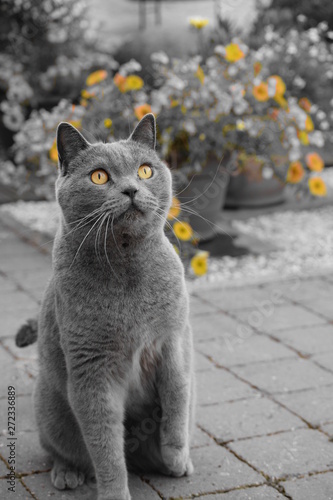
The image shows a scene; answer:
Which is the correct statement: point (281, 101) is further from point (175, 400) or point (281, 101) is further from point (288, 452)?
point (175, 400)

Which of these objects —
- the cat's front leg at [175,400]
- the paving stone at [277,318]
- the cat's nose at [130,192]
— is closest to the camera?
the cat's nose at [130,192]

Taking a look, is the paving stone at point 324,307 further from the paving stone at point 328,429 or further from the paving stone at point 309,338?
the paving stone at point 328,429

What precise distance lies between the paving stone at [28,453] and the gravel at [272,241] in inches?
65.6

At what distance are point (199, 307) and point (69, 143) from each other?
2.11 meters

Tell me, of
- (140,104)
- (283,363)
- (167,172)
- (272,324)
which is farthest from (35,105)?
(167,172)

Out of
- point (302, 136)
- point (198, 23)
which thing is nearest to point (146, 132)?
point (302, 136)

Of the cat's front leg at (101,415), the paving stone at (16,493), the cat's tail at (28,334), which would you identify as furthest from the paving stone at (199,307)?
the cat's front leg at (101,415)

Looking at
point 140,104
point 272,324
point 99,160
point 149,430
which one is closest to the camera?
point 99,160

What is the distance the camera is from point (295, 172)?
503cm

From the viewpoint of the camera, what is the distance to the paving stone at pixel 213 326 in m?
3.58

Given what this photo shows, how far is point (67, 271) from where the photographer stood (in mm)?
2068

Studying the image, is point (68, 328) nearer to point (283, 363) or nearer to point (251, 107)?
point (283, 363)

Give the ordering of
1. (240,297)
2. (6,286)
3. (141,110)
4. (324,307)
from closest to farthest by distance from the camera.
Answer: (324,307) → (240,297) → (6,286) → (141,110)

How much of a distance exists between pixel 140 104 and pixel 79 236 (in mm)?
2676
